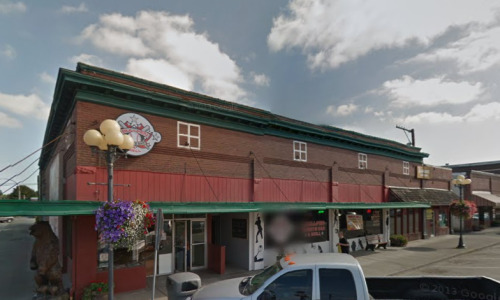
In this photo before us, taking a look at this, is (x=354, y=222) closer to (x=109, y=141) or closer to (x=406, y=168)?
(x=406, y=168)

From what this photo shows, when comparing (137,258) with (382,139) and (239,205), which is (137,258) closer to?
(239,205)

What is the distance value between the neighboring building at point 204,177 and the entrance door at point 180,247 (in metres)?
0.04

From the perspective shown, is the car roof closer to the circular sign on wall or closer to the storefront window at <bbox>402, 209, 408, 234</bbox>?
the circular sign on wall

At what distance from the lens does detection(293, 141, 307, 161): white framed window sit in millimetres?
16969

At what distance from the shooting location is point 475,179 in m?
33.4

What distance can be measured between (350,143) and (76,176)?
15.9 m

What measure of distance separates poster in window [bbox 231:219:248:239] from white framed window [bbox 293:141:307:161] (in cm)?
467

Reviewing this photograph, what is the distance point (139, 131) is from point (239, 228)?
6.51m

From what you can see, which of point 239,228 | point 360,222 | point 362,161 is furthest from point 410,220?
point 239,228

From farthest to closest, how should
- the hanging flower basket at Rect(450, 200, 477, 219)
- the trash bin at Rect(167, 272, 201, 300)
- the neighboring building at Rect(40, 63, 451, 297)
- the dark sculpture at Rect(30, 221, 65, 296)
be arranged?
the hanging flower basket at Rect(450, 200, 477, 219) < the neighboring building at Rect(40, 63, 451, 297) < the dark sculpture at Rect(30, 221, 65, 296) < the trash bin at Rect(167, 272, 201, 300)

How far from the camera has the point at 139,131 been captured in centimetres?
1134

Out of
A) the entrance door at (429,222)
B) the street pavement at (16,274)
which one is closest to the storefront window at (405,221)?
the entrance door at (429,222)

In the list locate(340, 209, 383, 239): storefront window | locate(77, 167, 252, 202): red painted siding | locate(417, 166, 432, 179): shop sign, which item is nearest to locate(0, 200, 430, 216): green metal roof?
locate(77, 167, 252, 202): red painted siding

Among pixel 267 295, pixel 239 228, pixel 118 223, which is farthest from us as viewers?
pixel 239 228
